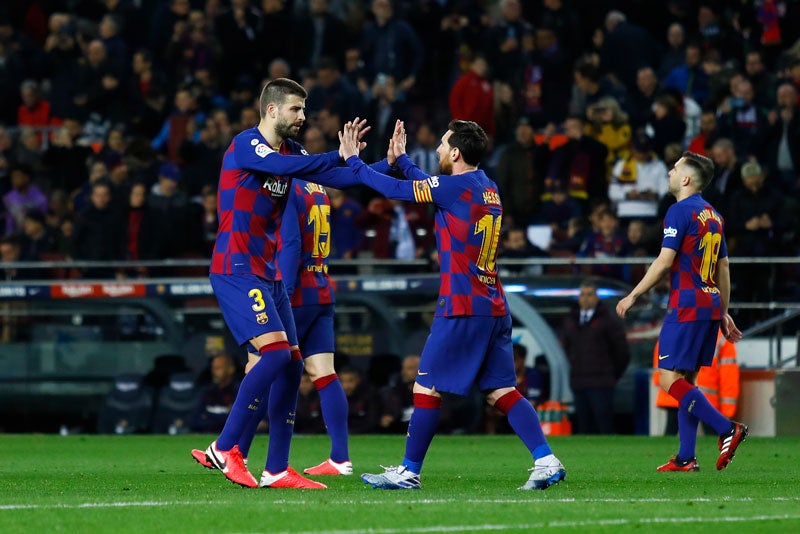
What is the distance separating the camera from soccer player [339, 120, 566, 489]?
9.28m

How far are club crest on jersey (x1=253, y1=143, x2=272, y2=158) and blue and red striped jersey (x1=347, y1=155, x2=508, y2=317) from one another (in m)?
0.48

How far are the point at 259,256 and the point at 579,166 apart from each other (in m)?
10.8

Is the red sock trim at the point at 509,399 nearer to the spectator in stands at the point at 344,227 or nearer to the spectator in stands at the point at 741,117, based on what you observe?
the spectator in stands at the point at 344,227

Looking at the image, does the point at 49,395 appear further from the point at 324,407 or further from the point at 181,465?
the point at 324,407

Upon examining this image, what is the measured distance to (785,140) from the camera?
19.4 meters

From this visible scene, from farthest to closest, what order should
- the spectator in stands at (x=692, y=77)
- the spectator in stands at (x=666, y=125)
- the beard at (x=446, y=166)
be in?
the spectator in stands at (x=692, y=77) → the spectator in stands at (x=666, y=125) → the beard at (x=446, y=166)

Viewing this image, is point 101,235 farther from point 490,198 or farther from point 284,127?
point 490,198

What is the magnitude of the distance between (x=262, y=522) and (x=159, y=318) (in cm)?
1125

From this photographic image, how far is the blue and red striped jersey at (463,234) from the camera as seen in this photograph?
30.5ft

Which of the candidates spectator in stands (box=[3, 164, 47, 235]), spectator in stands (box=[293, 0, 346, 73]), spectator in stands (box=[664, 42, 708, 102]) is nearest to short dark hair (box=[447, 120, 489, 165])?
spectator in stands (box=[664, 42, 708, 102])

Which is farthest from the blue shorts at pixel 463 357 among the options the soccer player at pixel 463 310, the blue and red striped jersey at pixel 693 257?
the blue and red striped jersey at pixel 693 257

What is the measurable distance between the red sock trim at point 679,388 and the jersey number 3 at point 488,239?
2332mm

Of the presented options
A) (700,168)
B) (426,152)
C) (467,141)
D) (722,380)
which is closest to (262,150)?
(467,141)

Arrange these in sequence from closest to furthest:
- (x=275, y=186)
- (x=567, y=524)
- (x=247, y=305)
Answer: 1. (x=567, y=524)
2. (x=247, y=305)
3. (x=275, y=186)
